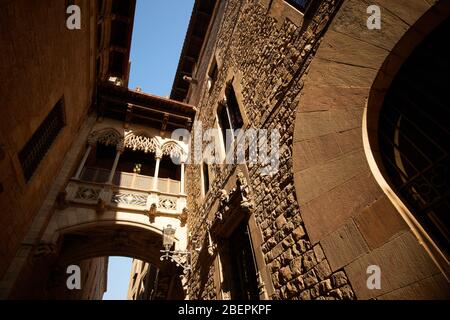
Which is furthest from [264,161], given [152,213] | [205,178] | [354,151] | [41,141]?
[41,141]

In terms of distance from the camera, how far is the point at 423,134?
82.8 inches

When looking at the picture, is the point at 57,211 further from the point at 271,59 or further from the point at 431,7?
the point at 431,7

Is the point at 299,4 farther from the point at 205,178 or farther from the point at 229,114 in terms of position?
the point at 205,178

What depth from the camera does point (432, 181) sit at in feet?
6.30

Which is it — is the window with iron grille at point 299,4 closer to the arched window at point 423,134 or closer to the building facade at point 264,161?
the building facade at point 264,161

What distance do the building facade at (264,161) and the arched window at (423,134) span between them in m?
0.01

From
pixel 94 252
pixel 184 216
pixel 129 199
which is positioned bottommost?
pixel 94 252

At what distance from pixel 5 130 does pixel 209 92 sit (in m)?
5.73

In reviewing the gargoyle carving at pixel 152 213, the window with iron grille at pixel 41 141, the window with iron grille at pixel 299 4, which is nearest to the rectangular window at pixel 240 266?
the gargoyle carving at pixel 152 213

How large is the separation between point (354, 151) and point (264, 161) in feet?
5.19

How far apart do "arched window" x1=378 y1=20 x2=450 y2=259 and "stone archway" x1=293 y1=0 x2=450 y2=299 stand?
0.20 metres
